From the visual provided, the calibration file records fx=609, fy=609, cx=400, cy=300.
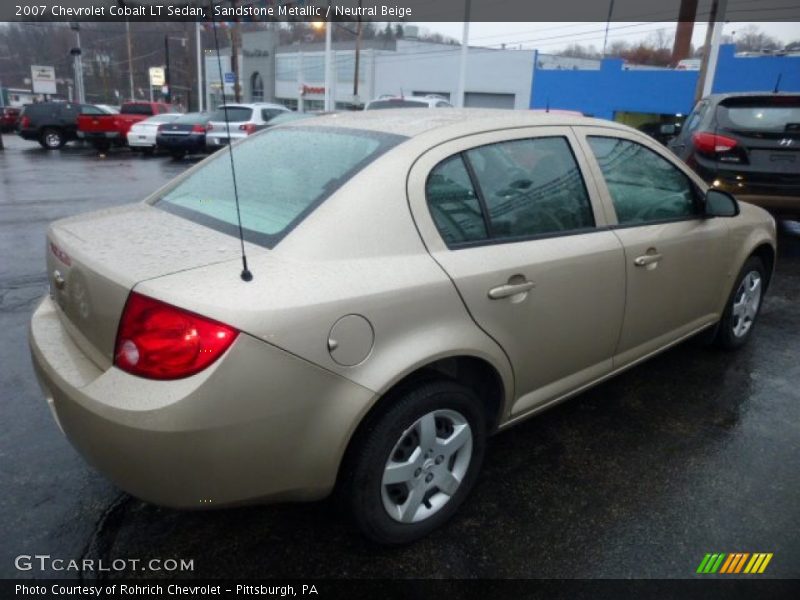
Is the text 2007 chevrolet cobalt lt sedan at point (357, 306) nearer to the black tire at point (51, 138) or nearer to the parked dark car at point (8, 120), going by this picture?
the black tire at point (51, 138)

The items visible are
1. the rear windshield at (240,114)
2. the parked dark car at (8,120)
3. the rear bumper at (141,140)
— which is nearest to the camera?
the rear windshield at (240,114)

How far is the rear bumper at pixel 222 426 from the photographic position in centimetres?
177

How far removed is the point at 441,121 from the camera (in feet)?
8.64

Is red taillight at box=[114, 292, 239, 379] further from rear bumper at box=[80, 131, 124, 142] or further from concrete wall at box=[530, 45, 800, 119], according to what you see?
rear bumper at box=[80, 131, 124, 142]

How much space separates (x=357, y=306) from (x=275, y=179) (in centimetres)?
85

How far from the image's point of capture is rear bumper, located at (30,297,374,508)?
1773mm

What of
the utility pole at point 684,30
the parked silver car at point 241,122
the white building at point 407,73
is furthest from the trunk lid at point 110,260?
the utility pole at point 684,30

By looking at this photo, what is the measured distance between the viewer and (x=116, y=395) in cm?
185

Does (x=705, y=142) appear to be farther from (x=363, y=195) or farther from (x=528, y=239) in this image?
(x=363, y=195)

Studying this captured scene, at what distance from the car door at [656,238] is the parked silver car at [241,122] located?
1364cm

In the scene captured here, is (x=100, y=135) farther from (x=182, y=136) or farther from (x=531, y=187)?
(x=531, y=187)

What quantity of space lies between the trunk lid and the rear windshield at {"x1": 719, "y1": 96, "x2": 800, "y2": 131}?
20.9 feet

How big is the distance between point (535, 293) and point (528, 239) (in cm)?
24

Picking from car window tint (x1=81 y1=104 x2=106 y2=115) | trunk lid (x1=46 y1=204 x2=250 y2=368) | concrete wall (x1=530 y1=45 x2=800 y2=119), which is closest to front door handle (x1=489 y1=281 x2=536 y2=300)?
trunk lid (x1=46 y1=204 x2=250 y2=368)
